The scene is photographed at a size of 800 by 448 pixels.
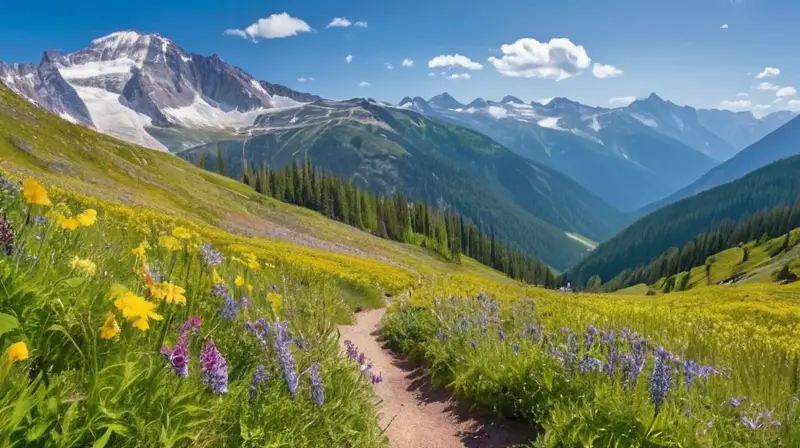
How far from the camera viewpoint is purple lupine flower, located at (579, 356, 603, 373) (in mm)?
5906

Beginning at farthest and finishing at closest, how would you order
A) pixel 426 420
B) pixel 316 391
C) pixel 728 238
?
pixel 728 238 < pixel 426 420 < pixel 316 391

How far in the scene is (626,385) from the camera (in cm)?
540

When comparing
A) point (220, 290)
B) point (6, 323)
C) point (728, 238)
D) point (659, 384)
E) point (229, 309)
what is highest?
point (6, 323)

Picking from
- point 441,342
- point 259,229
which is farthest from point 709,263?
point 441,342

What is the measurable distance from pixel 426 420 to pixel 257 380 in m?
4.65

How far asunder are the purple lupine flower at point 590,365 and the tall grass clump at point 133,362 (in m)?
2.61

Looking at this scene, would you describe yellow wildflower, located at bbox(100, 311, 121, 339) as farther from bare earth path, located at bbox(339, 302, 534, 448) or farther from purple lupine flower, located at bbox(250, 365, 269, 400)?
bare earth path, located at bbox(339, 302, 534, 448)

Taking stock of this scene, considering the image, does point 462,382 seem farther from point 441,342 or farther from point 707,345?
point 707,345

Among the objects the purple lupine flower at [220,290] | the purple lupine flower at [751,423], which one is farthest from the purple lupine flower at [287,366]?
the purple lupine flower at [751,423]

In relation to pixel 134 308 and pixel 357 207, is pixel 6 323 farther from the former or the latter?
pixel 357 207

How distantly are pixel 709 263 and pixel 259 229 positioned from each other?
393 feet

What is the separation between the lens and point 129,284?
12.7 feet

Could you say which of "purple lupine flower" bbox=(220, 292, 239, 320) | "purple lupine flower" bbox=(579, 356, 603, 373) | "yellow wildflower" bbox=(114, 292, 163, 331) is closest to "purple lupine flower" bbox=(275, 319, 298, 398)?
"purple lupine flower" bbox=(220, 292, 239, 320)

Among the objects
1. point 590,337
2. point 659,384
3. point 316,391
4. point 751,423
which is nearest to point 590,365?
point 590,337
